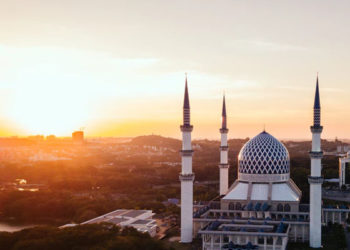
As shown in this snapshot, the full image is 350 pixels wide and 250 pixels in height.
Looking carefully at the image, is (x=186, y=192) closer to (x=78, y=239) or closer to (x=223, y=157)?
(x=78, y=239)

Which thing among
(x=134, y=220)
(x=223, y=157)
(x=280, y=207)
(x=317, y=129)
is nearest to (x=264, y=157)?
(x=280, y=207)

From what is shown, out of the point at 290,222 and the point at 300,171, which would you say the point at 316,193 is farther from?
the point at 300,171

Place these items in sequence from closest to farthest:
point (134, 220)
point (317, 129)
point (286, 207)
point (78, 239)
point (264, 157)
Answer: point (78, 239) → point (317, 129) → point (134, 220) → point (286, 207) → point (264, 157)

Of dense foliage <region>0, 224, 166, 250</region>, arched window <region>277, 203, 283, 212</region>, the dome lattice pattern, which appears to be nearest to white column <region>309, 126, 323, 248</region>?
arched window <region>277, 203, 283, 212</region>

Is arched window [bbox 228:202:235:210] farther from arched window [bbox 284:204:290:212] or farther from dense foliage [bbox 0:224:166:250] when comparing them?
dense foliage [bbox 0:224:166:250]

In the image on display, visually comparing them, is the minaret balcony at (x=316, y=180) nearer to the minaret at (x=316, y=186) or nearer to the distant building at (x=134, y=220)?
the minaret at (x=316, y=186)

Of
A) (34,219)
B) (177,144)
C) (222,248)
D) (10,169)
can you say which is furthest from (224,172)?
(177,144)

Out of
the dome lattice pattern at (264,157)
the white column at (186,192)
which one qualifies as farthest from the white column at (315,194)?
the white column at (186,192)
